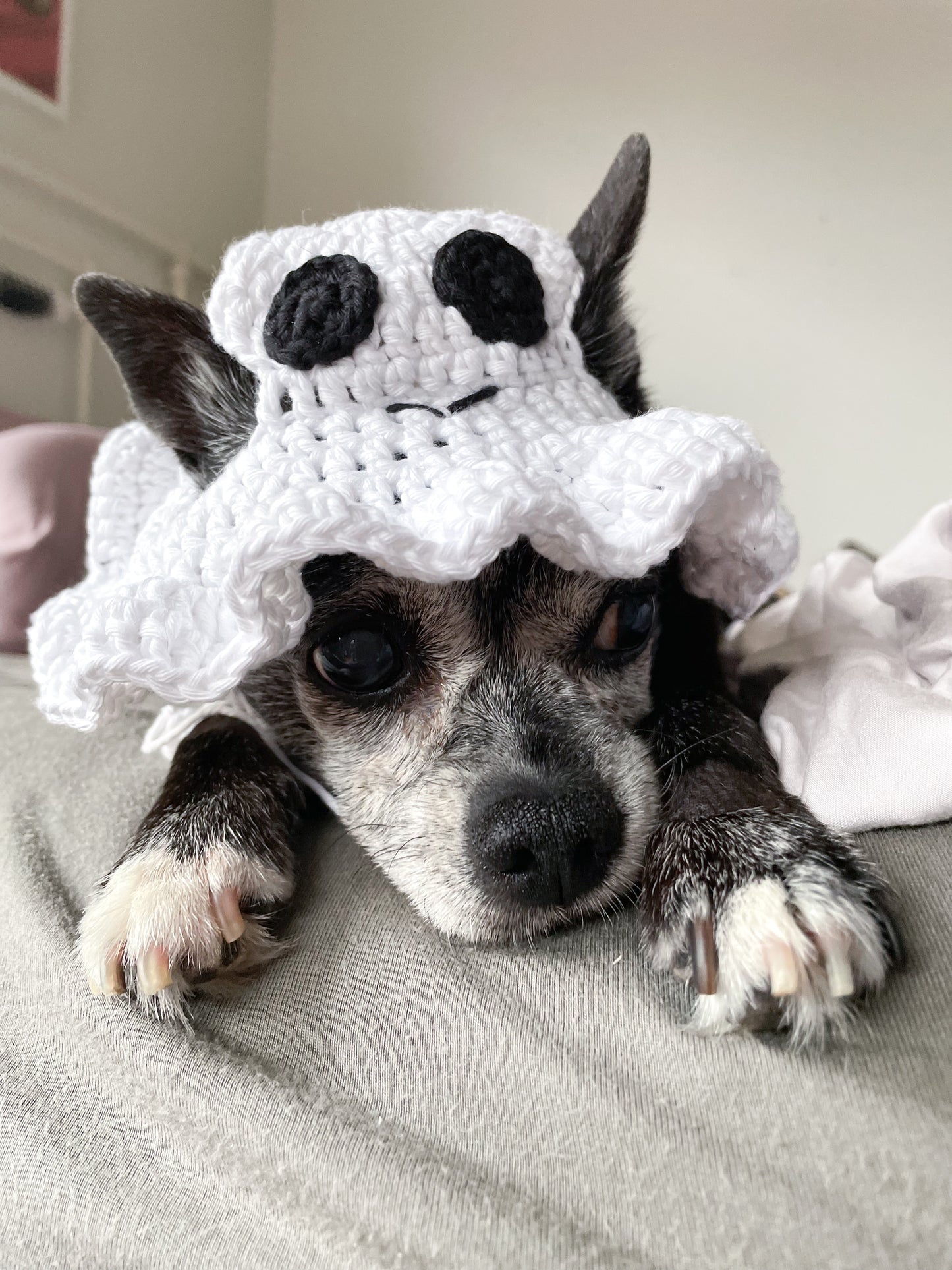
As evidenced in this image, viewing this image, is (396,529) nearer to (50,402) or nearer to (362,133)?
(50,402)

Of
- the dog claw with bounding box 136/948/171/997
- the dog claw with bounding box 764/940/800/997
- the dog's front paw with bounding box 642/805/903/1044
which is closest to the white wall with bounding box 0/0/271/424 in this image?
the dog claw with bounding box 136/948/171/997

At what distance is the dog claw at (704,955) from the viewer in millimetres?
684

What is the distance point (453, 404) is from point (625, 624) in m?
0.43

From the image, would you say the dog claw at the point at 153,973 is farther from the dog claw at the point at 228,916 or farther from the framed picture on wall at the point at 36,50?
the framed picture on wall at the point at 36,50

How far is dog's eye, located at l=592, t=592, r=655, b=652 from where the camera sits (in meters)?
1.13

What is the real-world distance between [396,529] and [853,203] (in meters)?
3.32

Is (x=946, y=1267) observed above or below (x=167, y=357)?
below

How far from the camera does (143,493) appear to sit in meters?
1.30

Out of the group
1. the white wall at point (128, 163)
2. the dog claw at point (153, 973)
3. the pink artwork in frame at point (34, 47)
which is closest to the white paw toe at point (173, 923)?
the dog claw at point (153, 973)

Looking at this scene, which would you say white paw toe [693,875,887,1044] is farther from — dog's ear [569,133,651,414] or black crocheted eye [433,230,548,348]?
dog's ear [569,133,651,414]

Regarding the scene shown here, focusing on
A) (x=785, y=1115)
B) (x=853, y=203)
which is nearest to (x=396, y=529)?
(x=785, y=1115)

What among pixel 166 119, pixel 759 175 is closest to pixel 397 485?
pixel 759 175

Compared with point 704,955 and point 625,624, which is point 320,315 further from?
point 704,955

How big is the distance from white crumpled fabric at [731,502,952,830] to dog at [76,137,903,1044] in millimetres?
52
